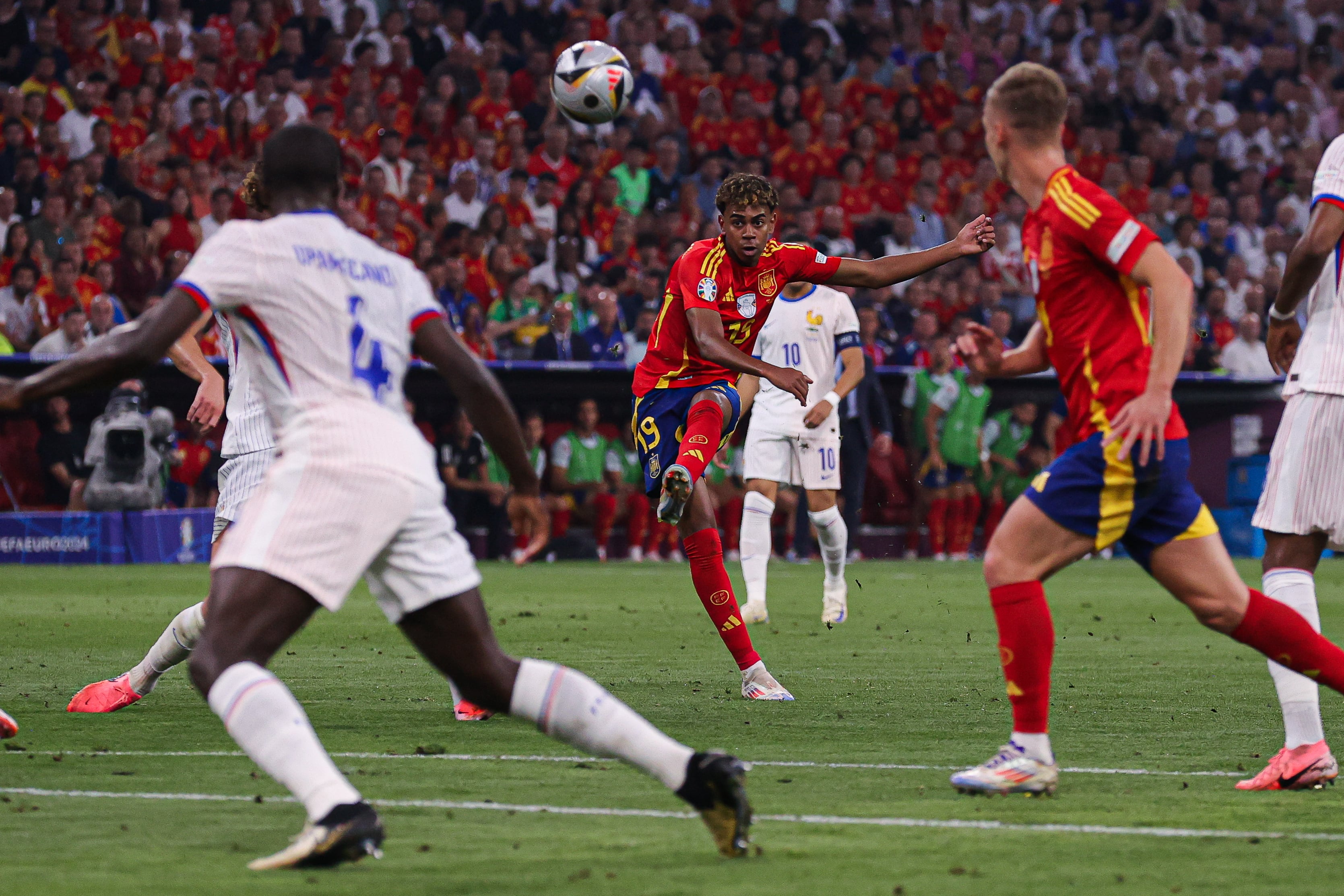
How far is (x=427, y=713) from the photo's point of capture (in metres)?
7.41

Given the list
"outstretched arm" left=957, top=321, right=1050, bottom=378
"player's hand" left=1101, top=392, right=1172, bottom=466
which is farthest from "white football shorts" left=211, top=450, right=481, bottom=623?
"player's hand" left=1101, top=392, right=1172, bottom=466

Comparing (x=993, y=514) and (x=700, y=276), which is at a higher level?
(x=700, y=276)

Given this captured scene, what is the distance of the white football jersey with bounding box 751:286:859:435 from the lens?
539 inches

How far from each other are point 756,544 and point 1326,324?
7126 mm

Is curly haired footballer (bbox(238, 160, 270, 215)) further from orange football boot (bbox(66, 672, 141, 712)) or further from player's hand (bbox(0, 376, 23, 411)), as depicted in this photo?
orange football boot (bbox(66, 672, 141, 712))

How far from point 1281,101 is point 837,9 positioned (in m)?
7.43

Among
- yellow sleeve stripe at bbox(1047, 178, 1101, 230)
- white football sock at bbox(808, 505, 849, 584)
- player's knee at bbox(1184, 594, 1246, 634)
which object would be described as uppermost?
yellow sleeve stripe at bbox(1047, 178, 1101, 230)

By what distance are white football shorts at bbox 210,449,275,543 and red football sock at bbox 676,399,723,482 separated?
1943 mm

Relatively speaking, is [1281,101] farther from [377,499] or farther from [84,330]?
[377,499]

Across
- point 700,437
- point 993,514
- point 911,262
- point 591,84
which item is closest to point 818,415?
point 591,84

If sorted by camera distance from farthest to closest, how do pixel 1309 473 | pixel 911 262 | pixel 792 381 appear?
pixel 911 262
pixel 792 381
pixel 1309 473

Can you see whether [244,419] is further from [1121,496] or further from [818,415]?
[818,415]

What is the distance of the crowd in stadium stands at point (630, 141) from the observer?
1884 centimetres

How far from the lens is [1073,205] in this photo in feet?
17.0
